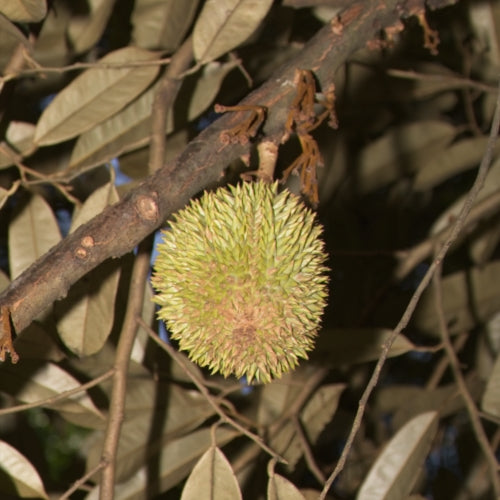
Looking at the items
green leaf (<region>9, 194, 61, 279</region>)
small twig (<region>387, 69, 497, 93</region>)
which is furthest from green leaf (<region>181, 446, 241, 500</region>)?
small twig (<region>387, 69, 497, 93</region>)

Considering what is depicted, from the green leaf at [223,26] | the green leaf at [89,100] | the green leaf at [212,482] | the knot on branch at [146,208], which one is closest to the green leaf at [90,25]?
the green leaf at [89,100]

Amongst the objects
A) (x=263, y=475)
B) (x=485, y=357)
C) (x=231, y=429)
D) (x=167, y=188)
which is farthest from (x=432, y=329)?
(x=167, y=188)

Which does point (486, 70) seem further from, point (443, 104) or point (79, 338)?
point (79, 338)

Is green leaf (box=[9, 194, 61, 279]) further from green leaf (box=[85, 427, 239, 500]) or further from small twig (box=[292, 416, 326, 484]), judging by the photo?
small twig (box=[292, 416, 326, 484])

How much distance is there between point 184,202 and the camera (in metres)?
1.03

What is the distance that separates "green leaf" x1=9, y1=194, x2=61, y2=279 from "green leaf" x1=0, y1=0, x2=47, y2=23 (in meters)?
0.29

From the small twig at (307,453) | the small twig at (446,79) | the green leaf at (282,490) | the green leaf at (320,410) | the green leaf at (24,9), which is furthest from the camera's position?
the small twig at (446,79)

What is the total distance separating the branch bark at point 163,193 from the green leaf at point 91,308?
21 centimetres

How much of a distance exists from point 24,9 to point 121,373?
53 centimetres

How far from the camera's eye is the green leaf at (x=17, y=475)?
3.68 feet

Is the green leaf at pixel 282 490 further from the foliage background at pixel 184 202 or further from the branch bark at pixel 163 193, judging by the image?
the branch bark at pixel 163 193

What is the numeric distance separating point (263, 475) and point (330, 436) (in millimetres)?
497

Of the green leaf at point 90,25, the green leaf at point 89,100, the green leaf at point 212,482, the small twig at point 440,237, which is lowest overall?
the green leaf at point 212,482

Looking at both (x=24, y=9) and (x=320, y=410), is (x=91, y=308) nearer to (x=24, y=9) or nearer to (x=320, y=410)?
(x=24, y=9)
